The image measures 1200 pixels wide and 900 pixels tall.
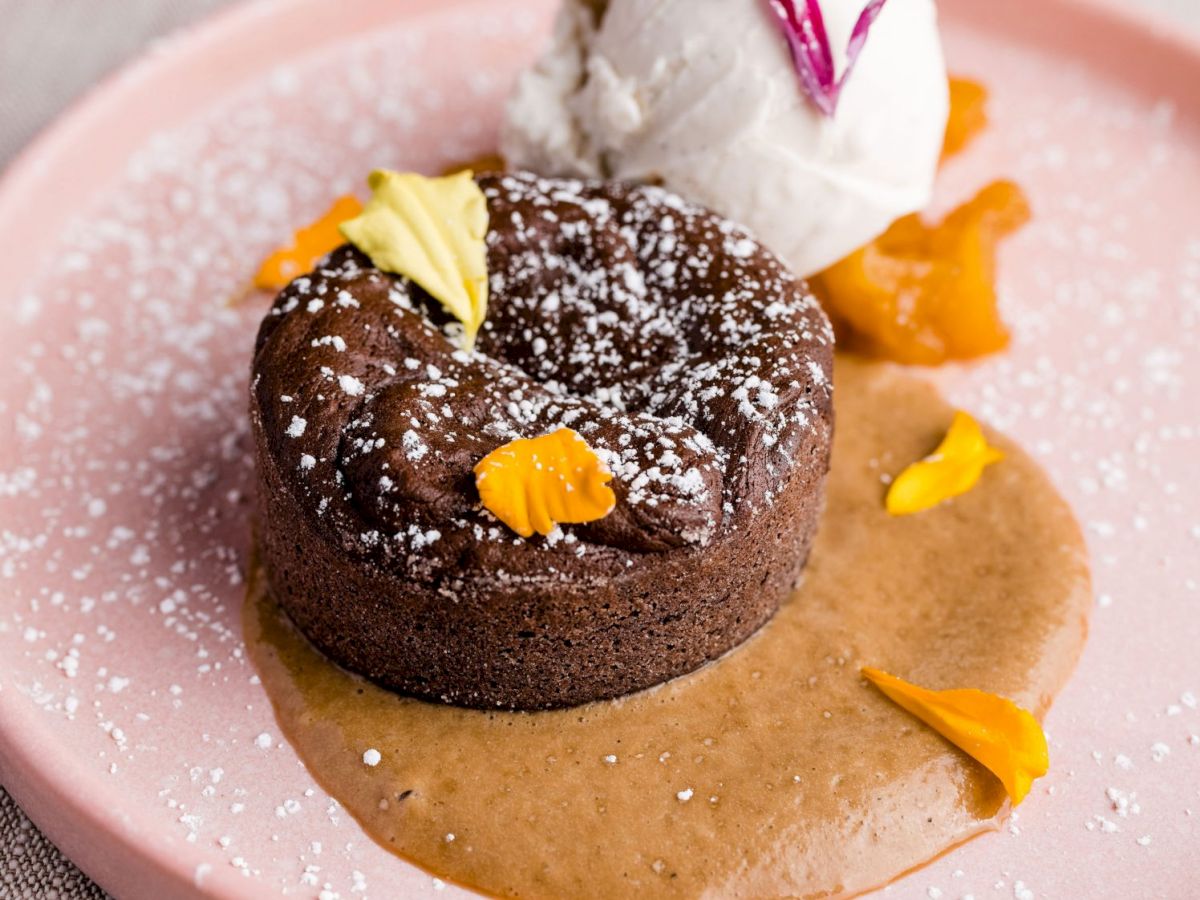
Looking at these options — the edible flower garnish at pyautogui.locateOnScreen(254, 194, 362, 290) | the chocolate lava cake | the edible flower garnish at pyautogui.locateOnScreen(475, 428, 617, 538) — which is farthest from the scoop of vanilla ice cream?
the edible flower garnish at pyautogui.locateOnScreen(475, 428, 617, 538)

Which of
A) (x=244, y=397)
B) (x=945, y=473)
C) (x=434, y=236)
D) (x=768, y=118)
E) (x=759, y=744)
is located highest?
(x=434, y=236)

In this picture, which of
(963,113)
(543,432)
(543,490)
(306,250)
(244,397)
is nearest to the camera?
(543,490)

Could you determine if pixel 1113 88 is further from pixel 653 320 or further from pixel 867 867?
pixel 867 867

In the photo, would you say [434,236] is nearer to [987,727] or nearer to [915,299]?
[915,299]

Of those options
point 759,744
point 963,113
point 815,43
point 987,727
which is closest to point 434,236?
point 815,43

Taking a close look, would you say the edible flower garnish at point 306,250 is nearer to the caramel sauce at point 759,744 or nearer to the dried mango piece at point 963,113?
the caramel sauce at point 759,744

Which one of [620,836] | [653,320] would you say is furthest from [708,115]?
[620,836]

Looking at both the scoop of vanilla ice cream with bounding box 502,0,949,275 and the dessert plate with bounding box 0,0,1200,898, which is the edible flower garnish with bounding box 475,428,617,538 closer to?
the dessert plate with bounding box 0,0,1200,898
